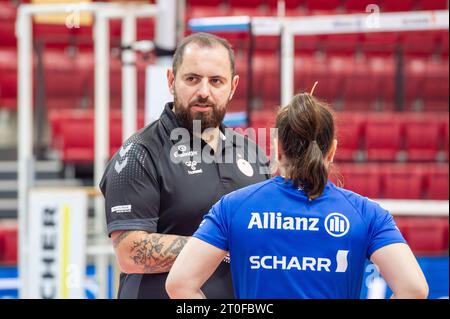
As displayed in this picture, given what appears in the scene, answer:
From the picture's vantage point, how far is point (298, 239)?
6.27 feet

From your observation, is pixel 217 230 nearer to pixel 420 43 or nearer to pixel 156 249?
pixel 156 249

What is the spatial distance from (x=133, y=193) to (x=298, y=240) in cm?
75

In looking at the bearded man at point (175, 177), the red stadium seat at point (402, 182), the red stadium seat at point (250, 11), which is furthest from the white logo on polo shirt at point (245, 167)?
the red stadium seat at point (250, 11)

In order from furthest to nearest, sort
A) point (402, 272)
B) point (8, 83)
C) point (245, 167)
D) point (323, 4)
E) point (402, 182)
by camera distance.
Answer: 1. point (323, 4)
2. point (8, 83)
3. point (402, 182)
4. point (245, 167)
5. point (402, 272)

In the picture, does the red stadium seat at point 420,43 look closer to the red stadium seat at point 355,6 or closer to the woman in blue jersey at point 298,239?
the red stadium seat at point 355,6

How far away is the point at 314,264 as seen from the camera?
1.90 metres

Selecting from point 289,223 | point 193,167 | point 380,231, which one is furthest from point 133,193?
point 380,231

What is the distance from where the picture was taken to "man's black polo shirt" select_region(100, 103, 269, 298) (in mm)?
2498

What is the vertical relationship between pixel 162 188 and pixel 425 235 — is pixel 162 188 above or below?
above

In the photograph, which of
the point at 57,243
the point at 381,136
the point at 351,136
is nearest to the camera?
the point at 57,243

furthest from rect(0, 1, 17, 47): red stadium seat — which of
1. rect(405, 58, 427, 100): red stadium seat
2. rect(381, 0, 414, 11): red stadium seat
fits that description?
rect(405, 58, 427, 100): red stadium seat

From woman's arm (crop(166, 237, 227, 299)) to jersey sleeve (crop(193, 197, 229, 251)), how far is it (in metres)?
0.01

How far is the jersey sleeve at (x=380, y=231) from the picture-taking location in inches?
74.6
